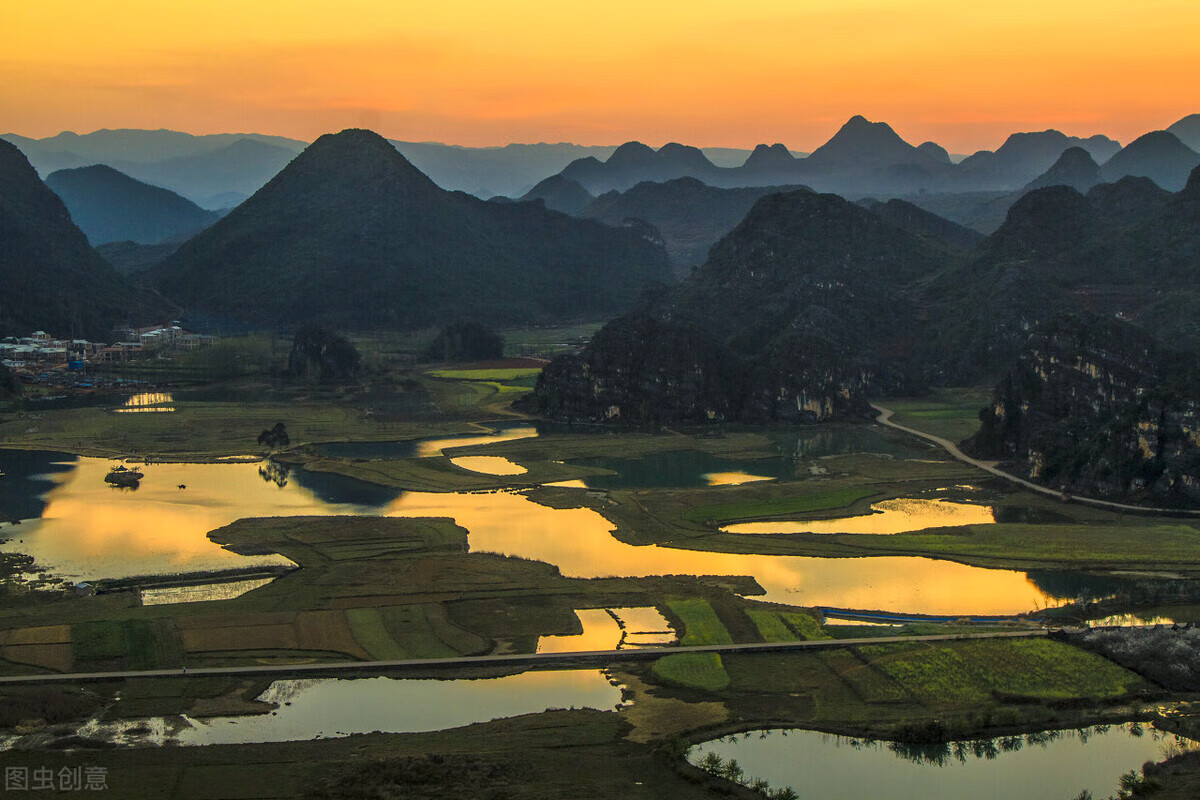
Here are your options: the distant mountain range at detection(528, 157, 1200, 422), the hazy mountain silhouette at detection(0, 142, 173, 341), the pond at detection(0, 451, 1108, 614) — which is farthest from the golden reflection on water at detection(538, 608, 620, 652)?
the hazy mountain silhouette at detection(0, 142, 173, 341)

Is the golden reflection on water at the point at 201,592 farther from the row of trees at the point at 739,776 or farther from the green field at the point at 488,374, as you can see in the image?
the green field at the point at 488,374

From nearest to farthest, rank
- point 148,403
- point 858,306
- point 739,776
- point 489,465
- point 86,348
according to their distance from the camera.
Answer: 1. point 739,776
2. point 489,465
3. point 148,403
4. point 858,306
5. point 86,348

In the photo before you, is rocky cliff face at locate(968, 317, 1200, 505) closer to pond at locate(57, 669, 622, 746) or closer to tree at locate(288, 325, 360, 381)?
pond at locate(57, 669, 622, 746)

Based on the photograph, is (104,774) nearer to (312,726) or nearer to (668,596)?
(312,726)

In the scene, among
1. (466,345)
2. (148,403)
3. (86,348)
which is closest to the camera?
(148,403)

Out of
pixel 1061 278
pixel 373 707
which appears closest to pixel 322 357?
pixel 1061 278

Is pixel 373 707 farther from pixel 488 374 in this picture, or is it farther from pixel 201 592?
pixel 488 374
